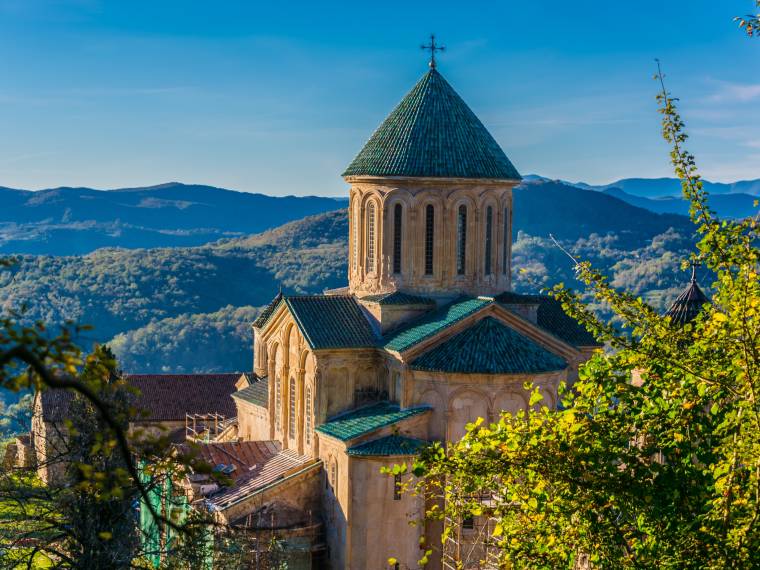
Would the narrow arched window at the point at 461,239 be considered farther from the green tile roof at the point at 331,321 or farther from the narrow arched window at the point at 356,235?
the green tile roof at the point at 331,321

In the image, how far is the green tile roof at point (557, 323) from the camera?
76.9ft

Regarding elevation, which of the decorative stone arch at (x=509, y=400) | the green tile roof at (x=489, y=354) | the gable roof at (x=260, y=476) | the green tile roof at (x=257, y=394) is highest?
the green tile roof at (x=489, y=354)

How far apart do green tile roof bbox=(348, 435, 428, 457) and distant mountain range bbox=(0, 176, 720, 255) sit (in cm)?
7640

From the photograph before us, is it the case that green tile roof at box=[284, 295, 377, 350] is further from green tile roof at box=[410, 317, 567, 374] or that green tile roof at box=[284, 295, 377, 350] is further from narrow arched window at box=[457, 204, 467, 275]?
narrow arched window at box=[457, 204, 467, 275]

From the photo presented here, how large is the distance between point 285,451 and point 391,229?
6.24 metres

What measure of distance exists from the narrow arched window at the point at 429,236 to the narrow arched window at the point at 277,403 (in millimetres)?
5034

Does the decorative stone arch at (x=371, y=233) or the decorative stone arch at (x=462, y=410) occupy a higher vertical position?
the decorative stone arch at (x=371, y=233)

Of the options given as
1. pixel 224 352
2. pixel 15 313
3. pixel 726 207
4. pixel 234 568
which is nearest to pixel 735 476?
pixel 15 313

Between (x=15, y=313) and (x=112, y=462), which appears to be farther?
(x=112, y=462)

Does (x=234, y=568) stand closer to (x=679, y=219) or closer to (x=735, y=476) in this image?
(x=735, y=476)

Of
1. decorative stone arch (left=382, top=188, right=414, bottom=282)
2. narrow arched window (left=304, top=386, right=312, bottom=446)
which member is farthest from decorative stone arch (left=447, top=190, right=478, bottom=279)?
narrow arched window (left=304, top=386, right=312, bottom=446)

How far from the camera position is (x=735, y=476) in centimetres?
820

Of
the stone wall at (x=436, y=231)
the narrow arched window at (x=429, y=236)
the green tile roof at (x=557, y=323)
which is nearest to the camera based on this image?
the stone wall at (x=436, y=231)

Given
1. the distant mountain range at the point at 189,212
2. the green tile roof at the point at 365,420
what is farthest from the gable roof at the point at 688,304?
the distant mountain range at the point at 189,212
